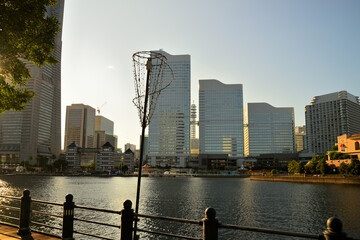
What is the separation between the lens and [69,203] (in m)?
9.30

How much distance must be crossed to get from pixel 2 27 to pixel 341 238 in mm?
15406

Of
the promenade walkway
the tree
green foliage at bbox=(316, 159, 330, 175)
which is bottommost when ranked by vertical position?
green foliage at bbox=(316, 159, 330, 175)

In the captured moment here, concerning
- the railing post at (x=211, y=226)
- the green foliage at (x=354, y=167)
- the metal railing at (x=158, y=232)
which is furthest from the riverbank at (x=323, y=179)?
the railing post at (x=211, y=226)

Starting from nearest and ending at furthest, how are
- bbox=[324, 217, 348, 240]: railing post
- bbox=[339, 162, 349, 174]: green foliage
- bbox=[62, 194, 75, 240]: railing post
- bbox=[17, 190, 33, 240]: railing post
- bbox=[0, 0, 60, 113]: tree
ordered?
1. bbox=[324, 217, 348, 240]: railing post
2. bbox=[62, 194, 75, 240]: railing post
3. bbox=[17, 190, 33, 240]: railing post
4. bbox=[0, 0, 60, 113]: tree
5. bbox=[339, 162, 349, 174]: green foliage

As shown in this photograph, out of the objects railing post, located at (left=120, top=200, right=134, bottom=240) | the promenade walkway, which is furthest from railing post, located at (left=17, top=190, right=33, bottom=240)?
railing post, located at (left=120, top=200, right=134, bottom=240)

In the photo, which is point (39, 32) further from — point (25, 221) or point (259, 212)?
point (259, 212)

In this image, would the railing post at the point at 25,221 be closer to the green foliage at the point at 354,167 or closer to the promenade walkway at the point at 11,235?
the promenade walkway at the point at 11,235

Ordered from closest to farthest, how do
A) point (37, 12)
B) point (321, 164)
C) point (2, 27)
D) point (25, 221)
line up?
point (25, 221)
point (2, 27)
point (37, 12)
point (321, 164)

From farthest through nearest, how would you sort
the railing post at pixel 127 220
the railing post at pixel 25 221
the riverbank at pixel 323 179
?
the riverbank at pixel 323 179 < the railing post at pixel 25 221 < the railing post at pixel 127 220

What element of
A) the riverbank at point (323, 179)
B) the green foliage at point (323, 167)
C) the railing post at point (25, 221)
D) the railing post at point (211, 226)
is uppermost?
the railing post at point (211, 226)

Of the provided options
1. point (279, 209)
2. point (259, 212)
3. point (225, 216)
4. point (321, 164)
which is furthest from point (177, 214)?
point (321, 164)

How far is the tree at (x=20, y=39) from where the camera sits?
12.4 m

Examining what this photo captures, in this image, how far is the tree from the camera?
12367 mm

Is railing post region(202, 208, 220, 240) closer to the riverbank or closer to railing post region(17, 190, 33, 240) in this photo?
railing post region(17, 190, 33, 240)
